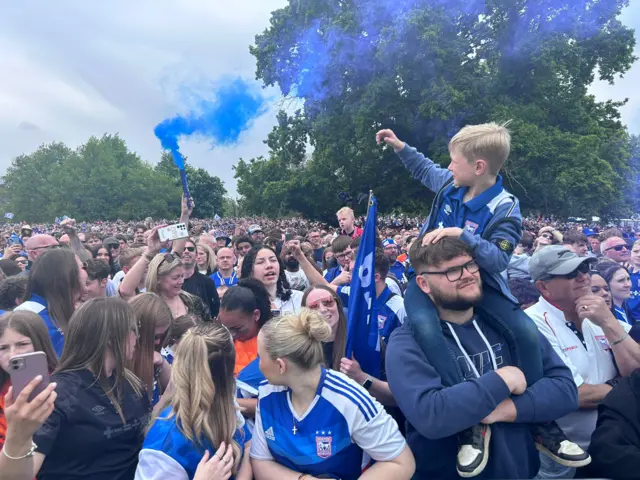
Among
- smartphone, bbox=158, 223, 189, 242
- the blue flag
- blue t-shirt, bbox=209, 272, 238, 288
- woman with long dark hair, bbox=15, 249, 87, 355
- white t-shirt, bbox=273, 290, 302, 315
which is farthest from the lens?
blue t-shirt, bbox=209, 272, 238, 288

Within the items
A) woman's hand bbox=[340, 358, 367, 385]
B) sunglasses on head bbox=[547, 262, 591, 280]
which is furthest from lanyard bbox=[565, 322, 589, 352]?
woman's hand bbox=[340, 358, 367, 385]

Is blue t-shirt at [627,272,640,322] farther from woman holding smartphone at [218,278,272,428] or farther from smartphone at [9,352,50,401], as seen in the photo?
smartphone at [9,352,50,401]

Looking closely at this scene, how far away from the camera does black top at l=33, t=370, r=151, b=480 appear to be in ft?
6.79

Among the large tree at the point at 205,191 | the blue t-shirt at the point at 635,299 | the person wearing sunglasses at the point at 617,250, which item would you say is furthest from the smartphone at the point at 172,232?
the large tree at the point at 205,191

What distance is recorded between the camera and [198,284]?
5.67 metres

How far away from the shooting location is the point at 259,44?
23.6 m

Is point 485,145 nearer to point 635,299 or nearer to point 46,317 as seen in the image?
point 46,317

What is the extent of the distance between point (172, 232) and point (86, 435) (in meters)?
3.18

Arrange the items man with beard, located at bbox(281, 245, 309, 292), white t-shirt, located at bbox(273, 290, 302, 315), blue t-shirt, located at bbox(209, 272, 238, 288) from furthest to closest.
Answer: blue t-shirt, located at bbox(209, 272, 238, 288) < man with beard, located at bbox(281, 245, 309, 292) < white t-shirt, located at bbox(273, 290, 302, 315)

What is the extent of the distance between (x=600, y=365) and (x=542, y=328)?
400 mm

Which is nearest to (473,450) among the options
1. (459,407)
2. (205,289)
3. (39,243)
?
(459,407)

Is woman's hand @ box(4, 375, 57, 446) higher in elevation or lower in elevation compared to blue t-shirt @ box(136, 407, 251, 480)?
higher

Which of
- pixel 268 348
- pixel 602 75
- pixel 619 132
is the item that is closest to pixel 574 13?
pixel 602 75

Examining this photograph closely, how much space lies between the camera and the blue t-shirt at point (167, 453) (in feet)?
6.48
